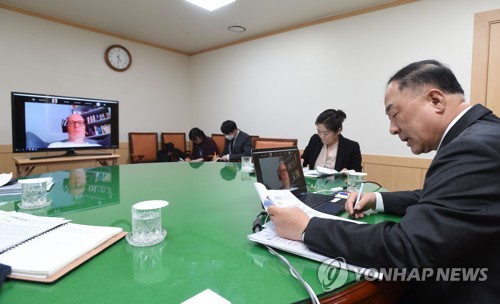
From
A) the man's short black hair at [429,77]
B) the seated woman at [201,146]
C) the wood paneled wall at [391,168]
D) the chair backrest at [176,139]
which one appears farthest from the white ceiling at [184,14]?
the man's short black hair at [429,77]

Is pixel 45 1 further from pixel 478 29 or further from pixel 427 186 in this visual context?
pixel 478 29

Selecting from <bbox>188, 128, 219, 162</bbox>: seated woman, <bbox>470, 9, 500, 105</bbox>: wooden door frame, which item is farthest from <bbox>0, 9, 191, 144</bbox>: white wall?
→ <bbox>470, 9, 500, 105</bbox>: wooden door frame

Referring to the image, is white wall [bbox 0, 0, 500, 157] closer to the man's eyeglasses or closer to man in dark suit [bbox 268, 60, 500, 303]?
the man's eyeglasses

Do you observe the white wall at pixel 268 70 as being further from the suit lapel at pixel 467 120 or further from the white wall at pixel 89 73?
the suit lapel at pixel 467 120

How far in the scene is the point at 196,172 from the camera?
190 centimetres

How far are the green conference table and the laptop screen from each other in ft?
0.41

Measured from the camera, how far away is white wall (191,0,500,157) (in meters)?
2.66

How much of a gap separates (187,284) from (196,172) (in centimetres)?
139

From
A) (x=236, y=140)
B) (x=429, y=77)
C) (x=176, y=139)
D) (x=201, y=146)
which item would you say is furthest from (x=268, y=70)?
(x=429, y=77)

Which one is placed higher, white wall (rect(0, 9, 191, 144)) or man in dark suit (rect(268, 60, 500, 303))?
white wall (rect(0, 9, 191, 144))

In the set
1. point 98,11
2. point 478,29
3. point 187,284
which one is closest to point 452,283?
point 187,284

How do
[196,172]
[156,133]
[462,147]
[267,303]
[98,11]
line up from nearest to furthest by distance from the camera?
1. [267,303]
2. [462,147]
3. [196,172]
4. [98,11]
5. [156,133]

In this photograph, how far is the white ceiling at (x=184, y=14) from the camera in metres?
3.08

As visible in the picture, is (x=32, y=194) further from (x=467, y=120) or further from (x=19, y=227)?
(x=467, y=120)
